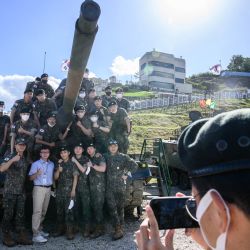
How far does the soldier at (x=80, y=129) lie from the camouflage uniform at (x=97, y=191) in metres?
0.75

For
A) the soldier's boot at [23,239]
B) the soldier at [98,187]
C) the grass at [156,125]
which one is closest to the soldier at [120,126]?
the soldier at [98,187]

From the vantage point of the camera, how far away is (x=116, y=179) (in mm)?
8523

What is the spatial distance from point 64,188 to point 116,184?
1075 millimetres

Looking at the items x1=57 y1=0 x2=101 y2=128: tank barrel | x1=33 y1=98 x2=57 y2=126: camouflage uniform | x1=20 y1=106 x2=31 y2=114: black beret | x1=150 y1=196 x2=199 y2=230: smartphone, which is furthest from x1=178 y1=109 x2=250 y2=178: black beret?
x1=33 y1=98 x2=57 y2=126: camouflage uniform

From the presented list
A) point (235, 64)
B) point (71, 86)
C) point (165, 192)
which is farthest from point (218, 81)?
point (71, 86)

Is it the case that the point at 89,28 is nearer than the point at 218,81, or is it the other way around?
the point at 89,28

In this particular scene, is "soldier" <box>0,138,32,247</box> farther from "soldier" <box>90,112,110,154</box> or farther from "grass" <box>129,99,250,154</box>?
"grass" <box>129,99,250,154</box>

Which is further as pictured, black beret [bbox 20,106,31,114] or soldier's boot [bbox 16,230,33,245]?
black beret [bbox 20,106,31,114]

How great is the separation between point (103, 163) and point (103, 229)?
1345mm

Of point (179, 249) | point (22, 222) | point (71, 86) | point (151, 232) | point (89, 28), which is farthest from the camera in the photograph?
point (22, 222)

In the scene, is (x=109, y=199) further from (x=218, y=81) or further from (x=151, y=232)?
(x=218, y=81)

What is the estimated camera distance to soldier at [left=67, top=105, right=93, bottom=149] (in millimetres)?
8945

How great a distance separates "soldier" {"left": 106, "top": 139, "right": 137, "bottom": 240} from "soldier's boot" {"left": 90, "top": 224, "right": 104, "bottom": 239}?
31 cm

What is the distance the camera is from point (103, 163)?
8.55 m
